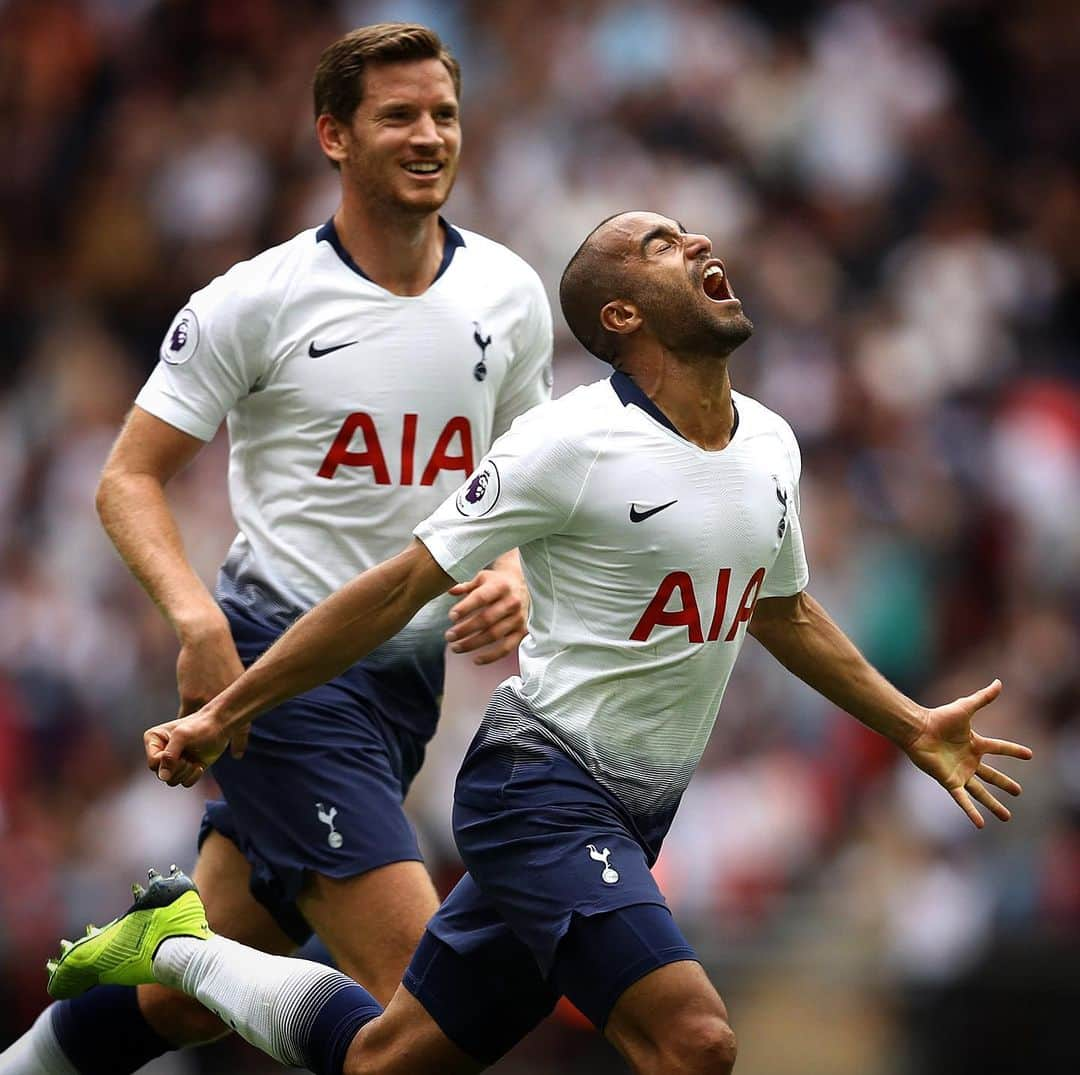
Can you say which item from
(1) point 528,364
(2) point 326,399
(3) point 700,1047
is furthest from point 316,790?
(3) point 700,1047

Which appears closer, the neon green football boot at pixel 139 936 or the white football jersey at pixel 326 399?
the neon green football boot at pixel 139 936

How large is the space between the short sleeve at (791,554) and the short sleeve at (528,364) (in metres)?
0.97

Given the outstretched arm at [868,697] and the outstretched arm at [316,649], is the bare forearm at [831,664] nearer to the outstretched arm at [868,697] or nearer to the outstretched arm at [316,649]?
the outstretched arm at [868,697]

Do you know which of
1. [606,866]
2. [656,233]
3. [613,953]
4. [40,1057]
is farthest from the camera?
[40,1057]

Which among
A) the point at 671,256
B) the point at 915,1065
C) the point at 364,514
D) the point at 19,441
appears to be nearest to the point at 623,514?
the point at 671,256

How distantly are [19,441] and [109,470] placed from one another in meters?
8.26

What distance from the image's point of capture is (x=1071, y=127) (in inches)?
591

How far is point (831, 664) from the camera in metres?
6.02

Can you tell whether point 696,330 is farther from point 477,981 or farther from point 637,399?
point 477,981

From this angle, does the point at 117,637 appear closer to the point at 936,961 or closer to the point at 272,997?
the point at 936,961

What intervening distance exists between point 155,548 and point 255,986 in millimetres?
1158

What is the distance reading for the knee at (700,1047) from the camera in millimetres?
5121

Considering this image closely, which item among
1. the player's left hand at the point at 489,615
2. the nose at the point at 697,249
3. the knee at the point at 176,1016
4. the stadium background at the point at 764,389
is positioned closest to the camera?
the nose at the point at 697,249

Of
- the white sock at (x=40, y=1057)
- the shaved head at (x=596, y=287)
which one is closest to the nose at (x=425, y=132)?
the shaved head at (x=596, y=287)
